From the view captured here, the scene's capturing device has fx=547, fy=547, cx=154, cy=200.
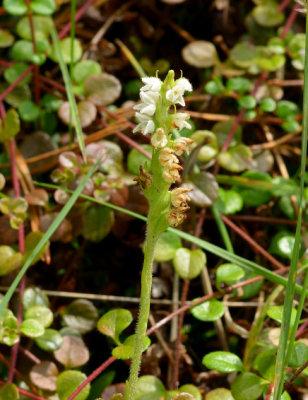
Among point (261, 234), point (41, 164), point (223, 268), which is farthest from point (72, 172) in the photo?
point (261, 234)

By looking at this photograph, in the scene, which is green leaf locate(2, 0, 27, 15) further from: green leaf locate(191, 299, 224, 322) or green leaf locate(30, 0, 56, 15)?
green leaf locate(191, 299, 224, 322)

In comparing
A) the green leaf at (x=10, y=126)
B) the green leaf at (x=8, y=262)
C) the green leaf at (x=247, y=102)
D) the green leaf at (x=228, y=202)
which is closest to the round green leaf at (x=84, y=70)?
the green leaf at (x=10, y=126)

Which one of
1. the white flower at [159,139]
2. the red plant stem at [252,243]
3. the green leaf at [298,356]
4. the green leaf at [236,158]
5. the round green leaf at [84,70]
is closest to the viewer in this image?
the white flower at [159,139]

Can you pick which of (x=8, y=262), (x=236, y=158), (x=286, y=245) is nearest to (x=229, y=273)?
(x=286, y=245)

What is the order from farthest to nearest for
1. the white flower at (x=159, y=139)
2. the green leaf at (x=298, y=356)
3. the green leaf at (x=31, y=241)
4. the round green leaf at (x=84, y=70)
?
the round green leaf at (x=84, y=70), the green leaf at (x=31, y=241), the green leaf at (x=298, y=356), the white flower at (x=159, y=139)

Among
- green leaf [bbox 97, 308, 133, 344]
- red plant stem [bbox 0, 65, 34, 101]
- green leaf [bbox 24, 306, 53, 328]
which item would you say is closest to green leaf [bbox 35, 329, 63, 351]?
green leaf [bbox 24, 306, 53, 328]

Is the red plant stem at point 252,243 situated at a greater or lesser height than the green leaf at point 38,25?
lesser

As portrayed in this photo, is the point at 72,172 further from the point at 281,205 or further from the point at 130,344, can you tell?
the point at 281,205

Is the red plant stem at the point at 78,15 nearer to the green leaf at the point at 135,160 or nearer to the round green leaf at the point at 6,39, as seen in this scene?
the round green leaf at the point at 6,39
